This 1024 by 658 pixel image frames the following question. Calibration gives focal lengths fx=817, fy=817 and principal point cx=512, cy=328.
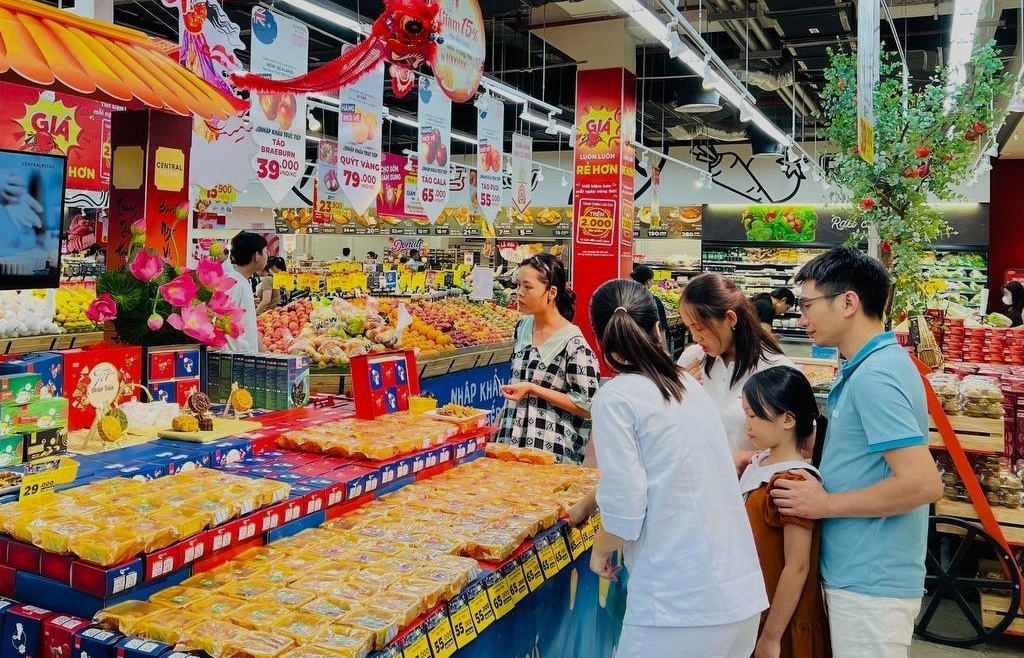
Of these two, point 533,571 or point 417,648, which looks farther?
point 533,571

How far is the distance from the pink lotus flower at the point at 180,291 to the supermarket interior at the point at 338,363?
0.01 m

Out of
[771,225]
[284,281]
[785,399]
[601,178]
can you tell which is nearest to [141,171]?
[785,399]

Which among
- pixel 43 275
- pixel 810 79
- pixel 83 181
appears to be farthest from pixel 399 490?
pixel 810 79

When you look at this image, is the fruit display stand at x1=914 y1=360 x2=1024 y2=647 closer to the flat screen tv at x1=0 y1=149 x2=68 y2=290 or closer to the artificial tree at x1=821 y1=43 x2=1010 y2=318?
the artificial tree at x1=821 y1=43 x2=1010 y2=318

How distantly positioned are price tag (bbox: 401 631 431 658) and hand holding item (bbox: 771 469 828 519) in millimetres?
1075

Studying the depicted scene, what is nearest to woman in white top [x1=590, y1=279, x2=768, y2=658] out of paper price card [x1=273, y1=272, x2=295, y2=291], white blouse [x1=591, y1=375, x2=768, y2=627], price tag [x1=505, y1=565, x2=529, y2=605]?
white blouse [x1=591, y1=375, x2=768, y2=627]

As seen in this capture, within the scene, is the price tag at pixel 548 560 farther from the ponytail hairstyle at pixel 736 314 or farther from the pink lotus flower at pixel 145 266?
the pink lotus flower at pixel 145 266

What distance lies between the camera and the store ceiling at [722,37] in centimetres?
1073

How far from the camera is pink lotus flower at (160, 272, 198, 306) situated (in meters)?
3.10

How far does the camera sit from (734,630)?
2.00m

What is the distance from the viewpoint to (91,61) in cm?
326

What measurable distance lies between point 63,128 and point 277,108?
345 cm

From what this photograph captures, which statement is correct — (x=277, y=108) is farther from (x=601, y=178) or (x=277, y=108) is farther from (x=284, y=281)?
(x=284, y=281)

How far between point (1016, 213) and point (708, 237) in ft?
21.4
